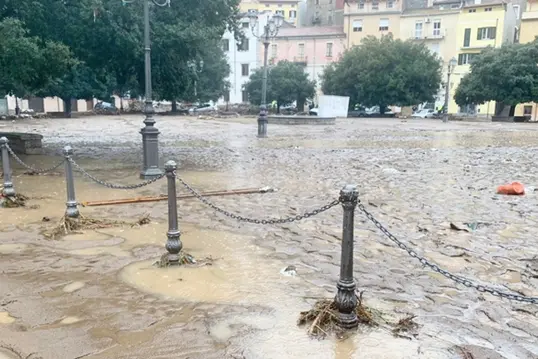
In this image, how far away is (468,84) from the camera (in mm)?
48688

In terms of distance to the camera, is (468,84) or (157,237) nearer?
(157,237)

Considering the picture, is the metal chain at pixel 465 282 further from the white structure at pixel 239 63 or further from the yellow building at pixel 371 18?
the white structure at pixel 239 63

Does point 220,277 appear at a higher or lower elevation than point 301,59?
lower

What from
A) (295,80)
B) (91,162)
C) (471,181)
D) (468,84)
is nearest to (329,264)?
(471,181)

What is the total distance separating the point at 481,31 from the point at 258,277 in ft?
210

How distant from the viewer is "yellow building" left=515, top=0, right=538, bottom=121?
55.7 metres

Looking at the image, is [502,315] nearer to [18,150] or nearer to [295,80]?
[18,150]

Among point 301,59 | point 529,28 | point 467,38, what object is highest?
point 529,28

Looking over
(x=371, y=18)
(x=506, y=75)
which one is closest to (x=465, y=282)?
(x=506, y=75)

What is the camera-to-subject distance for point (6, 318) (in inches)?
158

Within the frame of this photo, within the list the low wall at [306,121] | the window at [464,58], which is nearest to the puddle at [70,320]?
the low wall at [306,121]

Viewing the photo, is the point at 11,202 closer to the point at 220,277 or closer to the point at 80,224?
the point at 80,224

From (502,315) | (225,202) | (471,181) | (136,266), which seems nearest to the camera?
(502,315)

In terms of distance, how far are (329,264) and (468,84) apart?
159 ft
